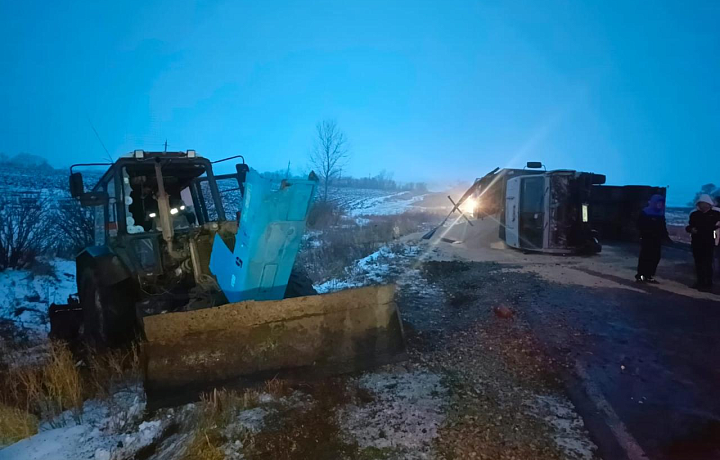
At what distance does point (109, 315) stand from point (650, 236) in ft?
32.2

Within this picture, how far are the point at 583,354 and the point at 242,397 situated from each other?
12.7 feet

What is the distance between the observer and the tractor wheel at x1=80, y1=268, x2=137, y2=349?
4.73 m

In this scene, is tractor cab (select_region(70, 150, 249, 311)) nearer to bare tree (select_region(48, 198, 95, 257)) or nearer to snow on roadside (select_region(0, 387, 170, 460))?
snow on roadside (select_region(0, 387, 170, 460))

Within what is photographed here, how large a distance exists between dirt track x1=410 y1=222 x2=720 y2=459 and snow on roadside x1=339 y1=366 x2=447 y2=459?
4.14 ft

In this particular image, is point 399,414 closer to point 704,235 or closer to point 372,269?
point 372,269

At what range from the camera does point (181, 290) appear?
4895mm

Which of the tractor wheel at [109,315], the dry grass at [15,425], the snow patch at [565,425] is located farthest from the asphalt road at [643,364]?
the tractor wheel at [109,315]

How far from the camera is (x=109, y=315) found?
15.5 feet

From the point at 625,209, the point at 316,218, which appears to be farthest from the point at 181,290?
the point at 316,218

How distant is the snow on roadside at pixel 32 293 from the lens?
7176 millimetres

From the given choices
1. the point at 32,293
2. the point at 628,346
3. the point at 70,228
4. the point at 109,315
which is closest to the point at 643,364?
the point at 628,346

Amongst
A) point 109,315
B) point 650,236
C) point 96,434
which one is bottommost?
point 96,434

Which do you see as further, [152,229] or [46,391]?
[152,229]

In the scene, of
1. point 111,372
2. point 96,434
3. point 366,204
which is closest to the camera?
point 96,434
